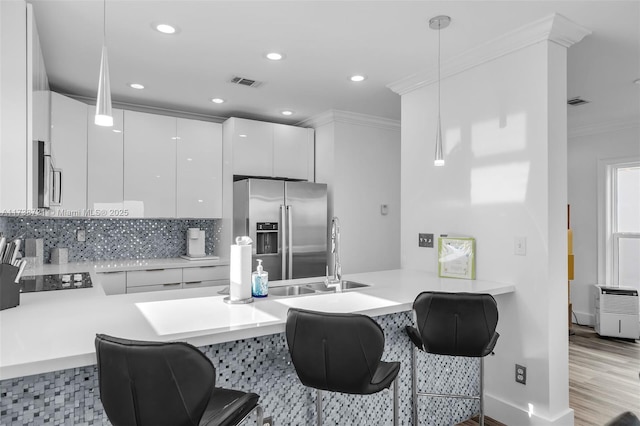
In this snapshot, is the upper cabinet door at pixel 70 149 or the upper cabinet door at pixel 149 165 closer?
the upper cabinet door at pixel 70 149

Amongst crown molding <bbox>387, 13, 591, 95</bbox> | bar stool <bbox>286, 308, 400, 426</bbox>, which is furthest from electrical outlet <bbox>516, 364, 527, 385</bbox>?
crown molding <bbox>387, 13, 591, 95</bbox>

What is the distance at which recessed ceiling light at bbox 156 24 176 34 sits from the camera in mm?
2570

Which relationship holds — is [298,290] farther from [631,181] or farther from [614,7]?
[631,181]

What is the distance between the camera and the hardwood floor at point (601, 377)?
2.89 meters

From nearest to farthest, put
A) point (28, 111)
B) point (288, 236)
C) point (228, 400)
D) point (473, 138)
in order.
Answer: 1. point (228, 400)
2. point (28, 111)
3. point (473, 138)
4. point (288, 236)

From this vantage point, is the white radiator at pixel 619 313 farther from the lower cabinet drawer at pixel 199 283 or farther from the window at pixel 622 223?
the lower cabinet drawer at pixel 199 283

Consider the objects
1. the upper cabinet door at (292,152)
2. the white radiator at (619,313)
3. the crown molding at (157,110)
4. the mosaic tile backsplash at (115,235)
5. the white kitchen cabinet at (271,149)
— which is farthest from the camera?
the upper cabinet door at (292,152)

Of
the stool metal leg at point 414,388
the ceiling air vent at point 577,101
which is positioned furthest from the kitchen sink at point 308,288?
the ceiling air vent at point 577,101

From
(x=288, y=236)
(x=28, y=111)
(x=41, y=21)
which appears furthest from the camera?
(x=288, y=236)

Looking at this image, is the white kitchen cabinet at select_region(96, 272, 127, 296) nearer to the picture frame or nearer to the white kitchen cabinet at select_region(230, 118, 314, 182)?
the white kitchen cabinet at select_region(230, 118, 314, 182)

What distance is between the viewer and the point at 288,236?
4375 millimetres

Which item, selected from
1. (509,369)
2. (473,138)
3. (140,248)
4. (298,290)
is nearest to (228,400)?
(298,290)

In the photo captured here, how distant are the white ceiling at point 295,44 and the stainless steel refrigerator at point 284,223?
3.03 ft

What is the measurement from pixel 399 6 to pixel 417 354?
6.53ft
